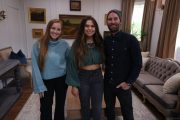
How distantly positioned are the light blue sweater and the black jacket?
521mm

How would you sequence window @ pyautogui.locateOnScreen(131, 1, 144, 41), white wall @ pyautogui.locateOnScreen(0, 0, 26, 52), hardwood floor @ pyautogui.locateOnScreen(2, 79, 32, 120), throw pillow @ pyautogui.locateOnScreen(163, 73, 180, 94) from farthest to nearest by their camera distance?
window @ pyautogui.locateOnScreen(131, 1, 144, 41) → white wall @ pyautogui.locateOnScreen(0, 0, 26, 52) → hardwood floor @ pyautogui.locateOnScreen(2, 79, 32, 120) → throw pillow @ pyautogui.locateOnScreen(163, 73, 180, 94)

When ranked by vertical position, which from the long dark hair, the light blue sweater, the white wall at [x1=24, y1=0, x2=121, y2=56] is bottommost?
the light blue sweater

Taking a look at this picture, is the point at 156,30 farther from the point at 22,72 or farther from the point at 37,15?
the point at 37,15

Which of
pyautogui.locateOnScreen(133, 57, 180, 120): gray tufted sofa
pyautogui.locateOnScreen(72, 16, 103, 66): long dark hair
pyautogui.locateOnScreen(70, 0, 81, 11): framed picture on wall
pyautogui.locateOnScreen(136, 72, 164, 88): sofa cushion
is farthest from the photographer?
pyautogui.locateOnScreen(70, 0, 81, 11): framed picture on wall

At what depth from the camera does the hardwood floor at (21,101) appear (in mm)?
2706

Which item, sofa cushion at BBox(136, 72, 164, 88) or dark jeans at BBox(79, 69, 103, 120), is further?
sofa cushion at BBox(136, 72, 164, 88)

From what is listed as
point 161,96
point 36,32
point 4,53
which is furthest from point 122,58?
point 36,32

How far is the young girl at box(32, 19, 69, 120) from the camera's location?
1.79m

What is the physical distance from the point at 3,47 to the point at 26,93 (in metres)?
1.39

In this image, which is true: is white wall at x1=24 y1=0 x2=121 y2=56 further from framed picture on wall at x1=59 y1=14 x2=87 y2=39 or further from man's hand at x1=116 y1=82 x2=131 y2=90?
man's hand at x1=116 y1=82 x2=131 y2=90

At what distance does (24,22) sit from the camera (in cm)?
567

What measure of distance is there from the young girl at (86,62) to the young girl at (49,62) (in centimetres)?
13

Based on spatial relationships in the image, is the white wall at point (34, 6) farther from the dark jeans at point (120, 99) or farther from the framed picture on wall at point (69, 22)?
the dark jeans at point (120, 99)

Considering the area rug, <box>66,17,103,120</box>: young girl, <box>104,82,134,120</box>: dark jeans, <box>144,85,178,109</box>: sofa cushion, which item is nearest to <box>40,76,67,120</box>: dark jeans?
<box>66,17,103,120</box>: young girl
